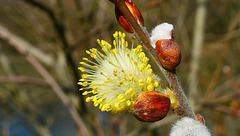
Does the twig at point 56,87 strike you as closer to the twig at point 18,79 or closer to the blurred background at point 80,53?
the blurred background at point 80,53

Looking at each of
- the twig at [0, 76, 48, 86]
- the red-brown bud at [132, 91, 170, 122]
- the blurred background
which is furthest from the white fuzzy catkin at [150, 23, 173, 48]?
the twig at [0, 76, 48, 86]

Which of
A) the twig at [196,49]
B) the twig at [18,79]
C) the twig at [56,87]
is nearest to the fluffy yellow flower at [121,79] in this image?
the twig at [56,87]

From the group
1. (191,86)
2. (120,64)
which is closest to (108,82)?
(120,64)

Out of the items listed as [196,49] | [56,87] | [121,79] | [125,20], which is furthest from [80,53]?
[125,20]

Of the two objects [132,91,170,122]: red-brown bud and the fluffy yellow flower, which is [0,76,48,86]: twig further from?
[132,91,170,122]: red-brown bud

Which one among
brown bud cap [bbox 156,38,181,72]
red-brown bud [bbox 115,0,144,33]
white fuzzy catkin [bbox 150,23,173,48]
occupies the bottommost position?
brown bud cap [bbox 156,38,181,72]

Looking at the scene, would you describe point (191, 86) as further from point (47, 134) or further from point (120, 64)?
point (120, 64)
